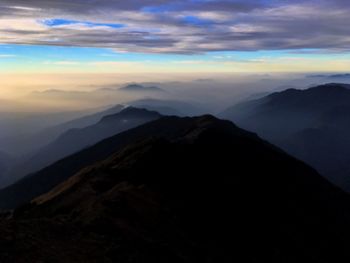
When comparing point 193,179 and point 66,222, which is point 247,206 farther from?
point 66,222

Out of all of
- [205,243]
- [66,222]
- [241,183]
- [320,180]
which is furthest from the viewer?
[320,180]

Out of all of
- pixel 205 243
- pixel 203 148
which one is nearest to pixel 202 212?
pixel 205 243

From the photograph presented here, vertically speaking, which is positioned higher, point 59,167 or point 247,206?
point 247,206

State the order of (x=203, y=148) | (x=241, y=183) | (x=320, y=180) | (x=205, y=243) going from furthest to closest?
(x=320, y=180) < (x=203, y=148) < (x=241, y=183) < (x=205, y=243)

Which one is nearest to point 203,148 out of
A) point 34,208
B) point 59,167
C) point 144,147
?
point 144,147

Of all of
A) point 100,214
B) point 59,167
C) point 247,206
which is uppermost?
point 100,214

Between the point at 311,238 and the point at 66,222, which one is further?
the point at 311,238

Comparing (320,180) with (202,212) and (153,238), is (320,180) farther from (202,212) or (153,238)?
(153,238)
